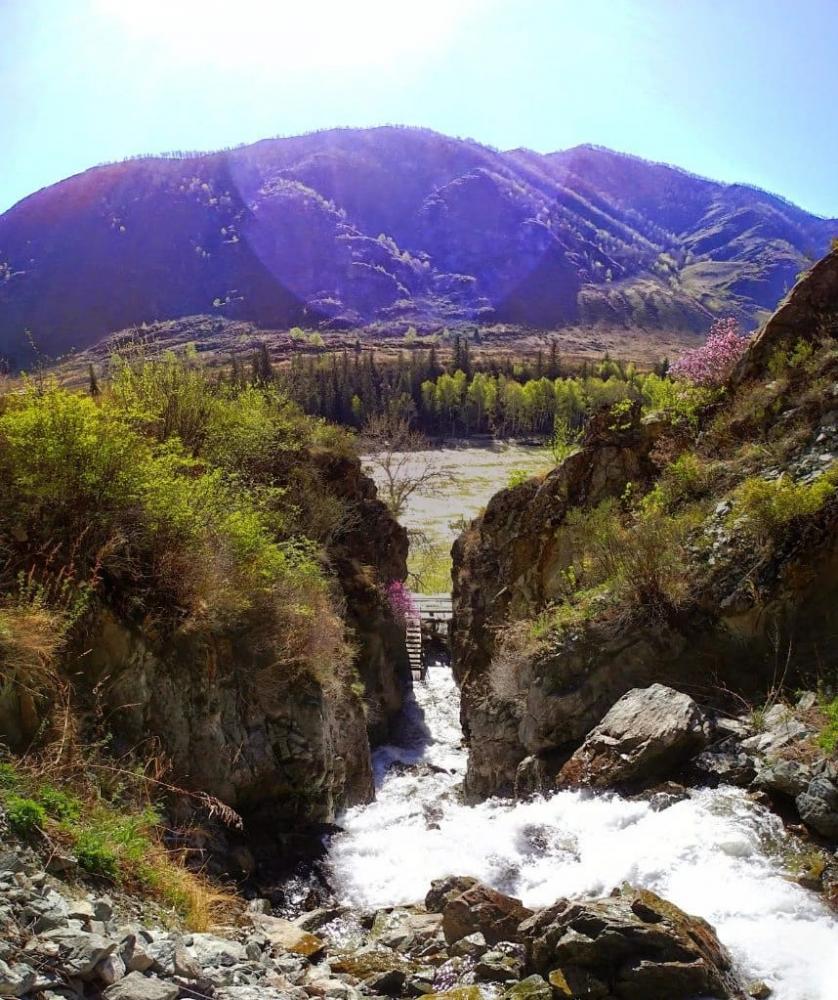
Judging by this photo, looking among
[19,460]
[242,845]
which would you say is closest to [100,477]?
[19,460]

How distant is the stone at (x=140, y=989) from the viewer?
3.71m

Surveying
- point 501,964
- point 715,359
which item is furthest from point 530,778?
point 715,359

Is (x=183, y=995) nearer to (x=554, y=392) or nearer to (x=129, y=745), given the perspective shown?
(x=129, y=745)

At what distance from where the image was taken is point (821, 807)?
6.48 m

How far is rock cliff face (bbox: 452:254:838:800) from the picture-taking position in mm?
9539

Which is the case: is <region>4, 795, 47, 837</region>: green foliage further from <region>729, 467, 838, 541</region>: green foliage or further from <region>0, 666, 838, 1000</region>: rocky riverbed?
<region>729, 467, 838, 541</region>: green foliage

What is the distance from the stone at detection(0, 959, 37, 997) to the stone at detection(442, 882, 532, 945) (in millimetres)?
3663

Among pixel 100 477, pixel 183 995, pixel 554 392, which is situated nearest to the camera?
pixel 183 995

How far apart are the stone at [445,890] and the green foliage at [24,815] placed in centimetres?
372

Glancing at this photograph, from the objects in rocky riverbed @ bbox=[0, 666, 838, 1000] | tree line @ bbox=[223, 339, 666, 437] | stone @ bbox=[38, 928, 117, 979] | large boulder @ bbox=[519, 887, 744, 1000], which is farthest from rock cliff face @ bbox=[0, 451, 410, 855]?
tree line @ bbox=[223, 339, 666, 437]

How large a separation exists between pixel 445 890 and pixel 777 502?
6.67 metres

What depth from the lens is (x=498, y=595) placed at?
17.4 meters

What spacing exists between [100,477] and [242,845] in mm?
4969

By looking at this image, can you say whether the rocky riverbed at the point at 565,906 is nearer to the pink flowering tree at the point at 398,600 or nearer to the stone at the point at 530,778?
the stone at the point at 530,778
